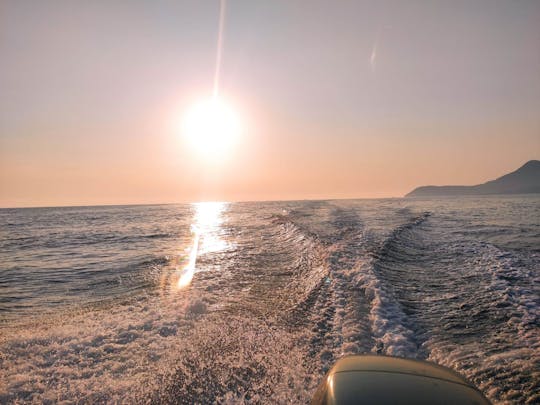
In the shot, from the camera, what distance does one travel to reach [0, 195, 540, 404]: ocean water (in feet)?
16.0

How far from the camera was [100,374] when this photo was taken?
5.21m

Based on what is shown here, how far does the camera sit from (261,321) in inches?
283

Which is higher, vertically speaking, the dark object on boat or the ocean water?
the dark object on boat

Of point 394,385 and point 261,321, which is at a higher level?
point 394,385

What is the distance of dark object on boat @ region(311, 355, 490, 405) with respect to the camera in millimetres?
2893

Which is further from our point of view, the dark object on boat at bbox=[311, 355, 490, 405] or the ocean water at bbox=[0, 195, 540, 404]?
the ocean water at bbox=[0, 195, 540, 404]

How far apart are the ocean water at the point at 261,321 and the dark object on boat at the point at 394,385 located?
1.51 meters

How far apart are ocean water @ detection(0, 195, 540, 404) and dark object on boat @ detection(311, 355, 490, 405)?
1513 mm

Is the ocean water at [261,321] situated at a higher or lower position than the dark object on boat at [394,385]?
lower

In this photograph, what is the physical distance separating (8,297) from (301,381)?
10863 mm

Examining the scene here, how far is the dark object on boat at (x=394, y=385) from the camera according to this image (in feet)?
9.49

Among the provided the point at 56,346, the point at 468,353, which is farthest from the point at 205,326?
the point at 468,353

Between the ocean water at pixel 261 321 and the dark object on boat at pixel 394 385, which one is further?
the ocean water at pixel 261 321

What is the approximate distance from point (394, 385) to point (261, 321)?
177 inches
